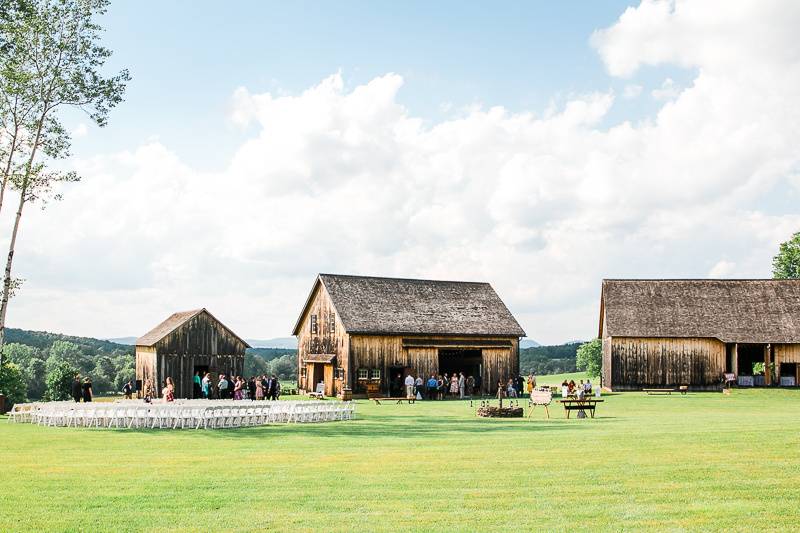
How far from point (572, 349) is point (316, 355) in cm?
8121

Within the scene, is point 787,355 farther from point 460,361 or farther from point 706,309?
point 460,361

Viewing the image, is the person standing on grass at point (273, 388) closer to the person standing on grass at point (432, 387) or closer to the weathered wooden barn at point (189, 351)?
the weathered wooden barn at point (189, 351)

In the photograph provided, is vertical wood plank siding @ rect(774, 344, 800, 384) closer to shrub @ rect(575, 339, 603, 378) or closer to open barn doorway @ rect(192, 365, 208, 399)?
shrub @ rect(575, 339, 603, 378)

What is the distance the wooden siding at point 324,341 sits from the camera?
176ft

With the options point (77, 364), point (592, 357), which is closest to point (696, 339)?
point (592, 357)

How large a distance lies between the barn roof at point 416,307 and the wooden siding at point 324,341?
91 centimetres

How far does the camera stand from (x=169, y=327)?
5256cm

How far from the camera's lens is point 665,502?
13422mm

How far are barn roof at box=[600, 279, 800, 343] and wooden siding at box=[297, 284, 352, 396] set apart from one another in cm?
1924

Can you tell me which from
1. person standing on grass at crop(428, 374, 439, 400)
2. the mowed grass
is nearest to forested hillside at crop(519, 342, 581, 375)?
person standing on grass at crop(428, 374, 439, 400)

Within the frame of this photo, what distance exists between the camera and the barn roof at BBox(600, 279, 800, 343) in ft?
194

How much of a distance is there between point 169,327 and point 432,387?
16.6 meters

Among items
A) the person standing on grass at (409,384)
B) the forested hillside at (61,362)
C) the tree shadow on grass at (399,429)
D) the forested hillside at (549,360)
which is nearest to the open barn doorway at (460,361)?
the person standing on grass at (409,384)

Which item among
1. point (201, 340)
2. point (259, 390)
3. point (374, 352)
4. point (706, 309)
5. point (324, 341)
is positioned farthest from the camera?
point (706, 309)
